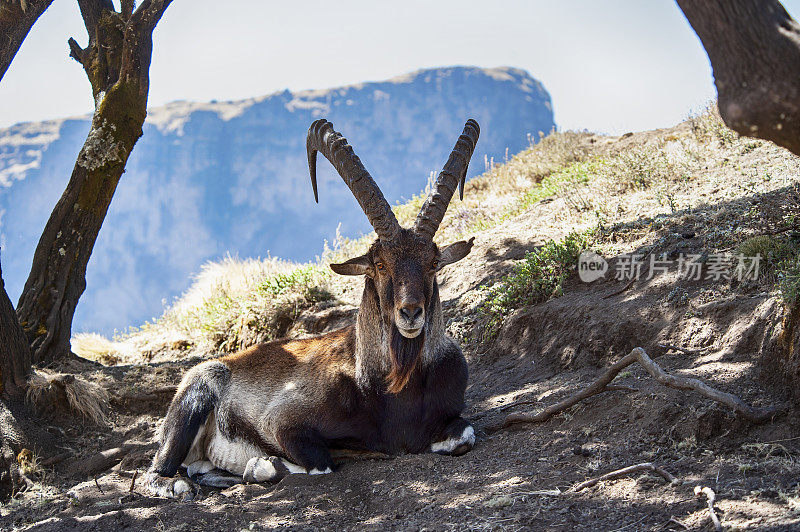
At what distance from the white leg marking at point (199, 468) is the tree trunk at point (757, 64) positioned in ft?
Result: 17.5

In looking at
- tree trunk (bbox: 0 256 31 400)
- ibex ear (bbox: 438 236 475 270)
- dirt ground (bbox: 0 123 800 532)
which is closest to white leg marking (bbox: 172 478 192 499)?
dirt ground (bbox: 0 123 800 532)

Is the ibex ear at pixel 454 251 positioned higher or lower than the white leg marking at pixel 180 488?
higher

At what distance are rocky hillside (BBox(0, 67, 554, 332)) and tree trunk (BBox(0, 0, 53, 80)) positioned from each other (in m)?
57.5

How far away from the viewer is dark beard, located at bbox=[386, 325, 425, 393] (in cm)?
531

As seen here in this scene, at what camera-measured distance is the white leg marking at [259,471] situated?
569 cm

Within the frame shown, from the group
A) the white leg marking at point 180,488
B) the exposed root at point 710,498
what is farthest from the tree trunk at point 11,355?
the exposed root at point 710,498

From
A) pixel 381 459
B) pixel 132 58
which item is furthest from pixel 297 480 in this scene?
pixel 132 58

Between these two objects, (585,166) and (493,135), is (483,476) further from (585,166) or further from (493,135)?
(493,135)

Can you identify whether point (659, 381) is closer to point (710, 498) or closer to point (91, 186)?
point (710, 498)

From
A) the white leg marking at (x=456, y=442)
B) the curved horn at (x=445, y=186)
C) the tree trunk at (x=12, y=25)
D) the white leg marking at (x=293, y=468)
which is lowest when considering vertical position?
the white leg marking at (x=293, y=468)

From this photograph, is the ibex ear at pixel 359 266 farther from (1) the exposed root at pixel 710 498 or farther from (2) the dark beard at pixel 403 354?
(1) the exposed root at pixel 710 498

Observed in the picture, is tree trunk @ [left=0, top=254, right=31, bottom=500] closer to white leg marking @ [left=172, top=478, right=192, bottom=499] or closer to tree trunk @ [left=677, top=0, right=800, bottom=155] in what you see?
white leg marking @ [left=172, top=478, right=192, bottom=499]

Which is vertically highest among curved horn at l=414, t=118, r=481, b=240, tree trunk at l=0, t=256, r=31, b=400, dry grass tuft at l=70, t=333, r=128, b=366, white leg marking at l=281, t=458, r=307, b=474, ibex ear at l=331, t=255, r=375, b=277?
curved horn at l=414, t=118, r=481, b=240

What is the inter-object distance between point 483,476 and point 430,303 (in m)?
1.54
